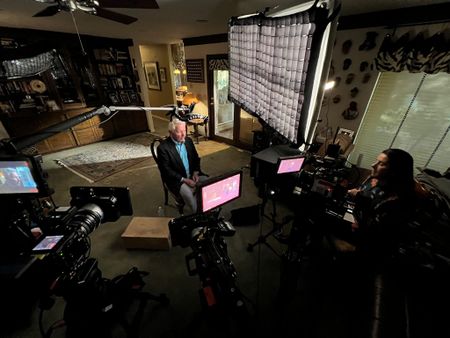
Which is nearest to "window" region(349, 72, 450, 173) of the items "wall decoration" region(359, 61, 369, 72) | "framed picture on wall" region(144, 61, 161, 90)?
"wall decoration" region(359, 61, 369, 72)

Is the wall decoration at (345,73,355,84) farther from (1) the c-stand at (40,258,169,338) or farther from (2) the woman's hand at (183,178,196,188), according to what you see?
(1) the c-stand at (40,258,169,338)

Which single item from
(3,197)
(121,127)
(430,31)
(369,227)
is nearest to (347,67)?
(430,31)

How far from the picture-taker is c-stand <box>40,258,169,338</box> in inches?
41.4

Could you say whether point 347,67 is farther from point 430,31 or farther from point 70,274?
point 70,274

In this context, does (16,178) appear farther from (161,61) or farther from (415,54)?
(161,61)

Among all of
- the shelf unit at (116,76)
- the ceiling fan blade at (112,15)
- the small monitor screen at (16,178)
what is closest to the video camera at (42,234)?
the small monitor screen at (16,178)

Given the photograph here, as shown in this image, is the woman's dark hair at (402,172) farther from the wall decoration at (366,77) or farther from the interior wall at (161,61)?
the interior wall at (161,61)

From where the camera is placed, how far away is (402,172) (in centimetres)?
138

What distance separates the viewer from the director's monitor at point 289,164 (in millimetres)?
1653

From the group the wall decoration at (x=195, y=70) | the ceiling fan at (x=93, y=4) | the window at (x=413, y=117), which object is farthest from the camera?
the wall decoration at (x=195, y=70)

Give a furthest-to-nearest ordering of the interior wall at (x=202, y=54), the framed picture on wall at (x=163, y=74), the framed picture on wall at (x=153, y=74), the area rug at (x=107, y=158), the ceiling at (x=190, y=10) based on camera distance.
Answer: the framed picture on wall at (x=153, y=74) → the framed picture on wall at (x=163, y=74) → the interior wall at (x=202, y=54) → the area rug at (x=107, y=158) → the ceiling at (x=190, y=10)

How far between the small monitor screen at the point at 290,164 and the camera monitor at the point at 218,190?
1.69 feet

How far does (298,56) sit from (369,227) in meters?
1.34

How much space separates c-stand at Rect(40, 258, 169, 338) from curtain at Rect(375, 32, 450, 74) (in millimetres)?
3708
